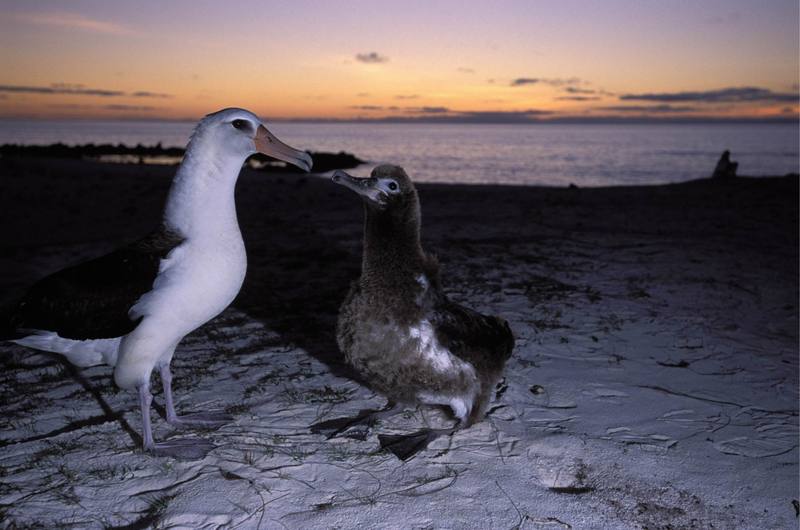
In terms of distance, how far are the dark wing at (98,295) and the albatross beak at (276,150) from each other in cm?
75

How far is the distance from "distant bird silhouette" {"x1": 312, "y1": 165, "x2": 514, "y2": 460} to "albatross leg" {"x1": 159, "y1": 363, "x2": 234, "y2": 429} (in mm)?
608

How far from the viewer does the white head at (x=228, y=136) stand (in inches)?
136

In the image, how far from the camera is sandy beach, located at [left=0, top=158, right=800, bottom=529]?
9.32 feet

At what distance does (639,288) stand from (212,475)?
5233 mm

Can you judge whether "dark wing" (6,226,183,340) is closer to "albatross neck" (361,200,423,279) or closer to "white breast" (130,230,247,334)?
"white breast" (130,230,247,334)

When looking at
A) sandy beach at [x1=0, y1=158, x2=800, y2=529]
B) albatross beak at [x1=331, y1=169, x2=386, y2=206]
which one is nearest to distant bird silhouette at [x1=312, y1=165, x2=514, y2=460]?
albatross beak at [x1=331, y1=169, x2=386, y2=206]

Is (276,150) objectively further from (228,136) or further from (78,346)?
(78,346)

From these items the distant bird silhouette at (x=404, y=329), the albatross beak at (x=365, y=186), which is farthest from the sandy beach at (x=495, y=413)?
the albatross beak at (x=365, y=186)

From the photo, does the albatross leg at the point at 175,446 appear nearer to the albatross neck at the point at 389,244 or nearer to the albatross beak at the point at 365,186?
the albatross neck at the point at 389,244

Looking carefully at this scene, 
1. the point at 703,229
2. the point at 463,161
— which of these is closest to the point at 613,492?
the point at 703,229

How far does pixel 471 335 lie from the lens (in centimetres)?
365

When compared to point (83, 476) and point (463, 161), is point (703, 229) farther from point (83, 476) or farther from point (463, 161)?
point (463, 161)

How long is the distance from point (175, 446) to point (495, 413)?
1.92m

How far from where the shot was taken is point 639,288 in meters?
6.72
